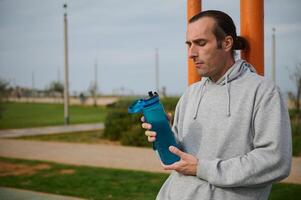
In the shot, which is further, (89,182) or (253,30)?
(89,182)

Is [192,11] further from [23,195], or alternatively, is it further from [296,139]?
[296,139]

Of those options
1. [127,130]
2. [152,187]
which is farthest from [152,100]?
[127,130]

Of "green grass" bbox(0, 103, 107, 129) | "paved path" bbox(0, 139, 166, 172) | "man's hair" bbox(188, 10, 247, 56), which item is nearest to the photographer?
"man's hair" bbox(188, 10, 247, 56)

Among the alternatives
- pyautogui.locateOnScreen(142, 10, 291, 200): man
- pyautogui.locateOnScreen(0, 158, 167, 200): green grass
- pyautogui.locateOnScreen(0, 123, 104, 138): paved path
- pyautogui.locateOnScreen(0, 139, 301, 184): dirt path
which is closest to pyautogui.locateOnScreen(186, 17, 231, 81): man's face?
pyautogui.locateOnScreen(142, 10, 291, 200): man

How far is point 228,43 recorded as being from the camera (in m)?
1.88

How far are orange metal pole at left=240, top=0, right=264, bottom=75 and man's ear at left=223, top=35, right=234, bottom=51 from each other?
805 millimetres

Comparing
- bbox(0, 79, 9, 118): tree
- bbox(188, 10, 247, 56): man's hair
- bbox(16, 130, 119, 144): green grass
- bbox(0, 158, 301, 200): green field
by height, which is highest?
bbox(188, 10, 247, 56): man's hair

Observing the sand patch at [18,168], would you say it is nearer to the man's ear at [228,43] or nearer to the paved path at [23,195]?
the paved path at [23,195]

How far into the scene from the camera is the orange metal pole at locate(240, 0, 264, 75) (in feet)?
8.79

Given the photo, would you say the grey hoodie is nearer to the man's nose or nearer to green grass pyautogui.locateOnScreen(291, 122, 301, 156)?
the man's nose

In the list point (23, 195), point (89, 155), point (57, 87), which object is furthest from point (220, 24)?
point (57, 87)

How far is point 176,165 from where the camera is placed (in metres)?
1.82

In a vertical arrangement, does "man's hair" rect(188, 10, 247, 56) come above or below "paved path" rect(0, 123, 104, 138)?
above

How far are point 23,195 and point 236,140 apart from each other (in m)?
5.24
